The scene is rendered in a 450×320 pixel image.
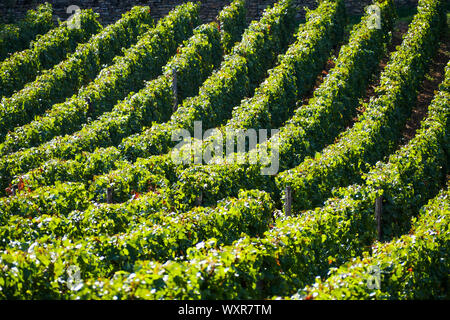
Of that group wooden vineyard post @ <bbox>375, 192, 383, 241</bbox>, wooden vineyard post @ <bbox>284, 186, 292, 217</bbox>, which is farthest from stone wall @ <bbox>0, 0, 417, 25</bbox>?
wooden vineyard post @ <bbox>375, 192, 383, 241</bbox>

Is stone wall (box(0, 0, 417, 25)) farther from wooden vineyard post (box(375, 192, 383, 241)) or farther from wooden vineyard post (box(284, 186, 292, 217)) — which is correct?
wooden vineyard post (box(375, 192, 383, 241))

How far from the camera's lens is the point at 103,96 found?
1772 cm

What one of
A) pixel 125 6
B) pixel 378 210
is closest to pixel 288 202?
pixel 378 210

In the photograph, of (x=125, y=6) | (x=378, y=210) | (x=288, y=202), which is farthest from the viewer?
(x=125, y=6)

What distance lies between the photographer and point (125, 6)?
25.3 meters

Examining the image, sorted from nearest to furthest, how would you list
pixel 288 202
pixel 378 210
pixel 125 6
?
pixel 378 210 → pixel 288 202 → pixel 125 6

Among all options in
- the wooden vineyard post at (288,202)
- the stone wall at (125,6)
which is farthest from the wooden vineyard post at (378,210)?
the stone wall at (125,6)

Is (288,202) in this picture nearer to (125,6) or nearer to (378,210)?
(378,210)

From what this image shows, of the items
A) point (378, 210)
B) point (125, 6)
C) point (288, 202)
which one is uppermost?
point (125, 6)

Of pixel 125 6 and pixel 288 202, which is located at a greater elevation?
pixel 125 6

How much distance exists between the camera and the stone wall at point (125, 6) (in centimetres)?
2364

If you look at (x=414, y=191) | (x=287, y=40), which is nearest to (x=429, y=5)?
(x=287, y=40)

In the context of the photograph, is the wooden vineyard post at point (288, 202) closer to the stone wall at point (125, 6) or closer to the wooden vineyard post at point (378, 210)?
the wooden vineyard post at point (378, 210)
